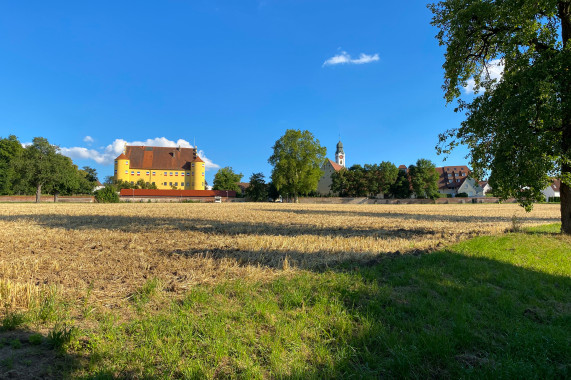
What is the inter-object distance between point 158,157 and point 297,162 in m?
79.5

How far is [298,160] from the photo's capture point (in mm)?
75312

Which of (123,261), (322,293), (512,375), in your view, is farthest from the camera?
(123,261)

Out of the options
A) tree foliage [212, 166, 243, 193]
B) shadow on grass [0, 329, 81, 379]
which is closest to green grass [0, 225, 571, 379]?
shadow on grass [0, 329, 81, 379]

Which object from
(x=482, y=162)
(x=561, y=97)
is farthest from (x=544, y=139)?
(x=482, y=162)

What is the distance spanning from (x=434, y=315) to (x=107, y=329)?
4348mm

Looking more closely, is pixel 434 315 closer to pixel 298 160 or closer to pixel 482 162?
pixel 482 162

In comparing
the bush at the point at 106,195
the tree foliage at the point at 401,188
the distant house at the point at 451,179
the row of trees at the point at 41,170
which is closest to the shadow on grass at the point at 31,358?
the bush at the point at 106,195

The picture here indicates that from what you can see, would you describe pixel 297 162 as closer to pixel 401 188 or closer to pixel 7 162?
pixel 401 188

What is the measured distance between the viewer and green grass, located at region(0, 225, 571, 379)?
311 cm

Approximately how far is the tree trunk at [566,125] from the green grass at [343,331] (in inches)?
224

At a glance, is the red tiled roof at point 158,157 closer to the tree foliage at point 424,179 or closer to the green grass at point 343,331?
the tree foliage at point 424,179

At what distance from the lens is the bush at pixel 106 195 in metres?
60.4

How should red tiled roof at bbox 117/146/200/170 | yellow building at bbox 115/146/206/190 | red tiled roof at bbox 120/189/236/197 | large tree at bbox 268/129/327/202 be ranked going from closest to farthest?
1. large tree at bbox 268/129/327/202
2. red tiled roof at bbox 120/189/236/197
3. yellow building at bbox 115/146/206/190
4. red tiled roof at bbox 117/146/200/170

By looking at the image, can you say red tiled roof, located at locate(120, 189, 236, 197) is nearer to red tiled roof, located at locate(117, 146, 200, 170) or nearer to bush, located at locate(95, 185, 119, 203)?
bush, located at locate(95, 185, 119, 203)
